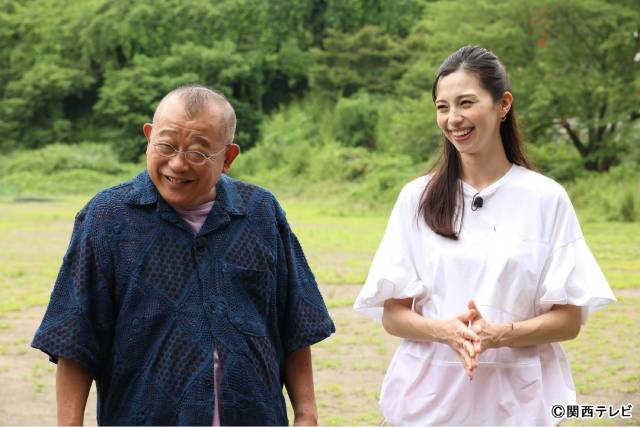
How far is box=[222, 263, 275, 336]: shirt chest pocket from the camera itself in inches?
69.9

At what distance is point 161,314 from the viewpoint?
5.71ft

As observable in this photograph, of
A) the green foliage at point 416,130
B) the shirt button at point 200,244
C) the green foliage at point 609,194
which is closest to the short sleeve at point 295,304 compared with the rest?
the shirt button at point 200,244

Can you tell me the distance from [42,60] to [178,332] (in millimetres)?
28648

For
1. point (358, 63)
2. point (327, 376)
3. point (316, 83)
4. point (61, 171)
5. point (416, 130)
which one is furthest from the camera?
point (316, 83)

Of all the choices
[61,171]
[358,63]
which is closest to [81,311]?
[61,171]

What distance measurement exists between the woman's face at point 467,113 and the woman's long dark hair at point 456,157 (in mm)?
21

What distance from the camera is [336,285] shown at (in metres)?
8.65

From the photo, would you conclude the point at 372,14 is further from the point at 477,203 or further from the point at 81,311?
the point at 81,311

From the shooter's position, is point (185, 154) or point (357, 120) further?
point (357, 120)

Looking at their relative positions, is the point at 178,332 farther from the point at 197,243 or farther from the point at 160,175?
the point at 160,175

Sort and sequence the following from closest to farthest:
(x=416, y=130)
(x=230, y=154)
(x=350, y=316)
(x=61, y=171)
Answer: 1. (x=230, y=154)
2. (x=350, y=316)
3. (x=416, y=130)
4. (x=61, y=171)

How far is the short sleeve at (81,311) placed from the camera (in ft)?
5.58

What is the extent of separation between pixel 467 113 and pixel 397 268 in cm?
39

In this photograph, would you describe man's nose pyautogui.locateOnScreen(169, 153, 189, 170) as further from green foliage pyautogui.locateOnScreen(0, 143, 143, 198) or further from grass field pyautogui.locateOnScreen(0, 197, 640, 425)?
green foliage pyautogui.locateOnScreen(0, 143, 143, 198)
